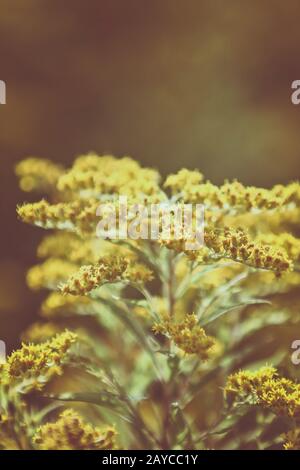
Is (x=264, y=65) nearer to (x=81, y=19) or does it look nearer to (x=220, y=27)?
(x=220, y=27)

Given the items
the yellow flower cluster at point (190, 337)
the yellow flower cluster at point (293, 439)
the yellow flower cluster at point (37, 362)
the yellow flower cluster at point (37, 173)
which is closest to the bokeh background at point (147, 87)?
the yellow flower cluster at point (37, 173)

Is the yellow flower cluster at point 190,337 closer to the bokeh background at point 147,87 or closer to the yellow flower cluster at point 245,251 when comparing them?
the yellow flower cluster at point 245,251

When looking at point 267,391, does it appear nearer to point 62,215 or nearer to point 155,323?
point 155,323

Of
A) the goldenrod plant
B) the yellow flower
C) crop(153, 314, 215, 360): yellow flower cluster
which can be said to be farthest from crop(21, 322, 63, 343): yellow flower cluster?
the yellow flower

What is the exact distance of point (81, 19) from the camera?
39.6 inches

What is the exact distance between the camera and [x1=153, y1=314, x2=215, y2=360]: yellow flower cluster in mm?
859

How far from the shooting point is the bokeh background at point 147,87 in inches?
Answer: 39.7

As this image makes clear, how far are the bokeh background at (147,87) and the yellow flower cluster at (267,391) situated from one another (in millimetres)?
359

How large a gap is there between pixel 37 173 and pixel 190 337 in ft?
1.39

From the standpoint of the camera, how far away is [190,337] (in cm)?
86

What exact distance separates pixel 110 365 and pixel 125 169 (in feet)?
1.21

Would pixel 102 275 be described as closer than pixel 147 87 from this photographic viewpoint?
Yes

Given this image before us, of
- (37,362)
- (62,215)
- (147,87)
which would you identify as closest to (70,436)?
(37,362)

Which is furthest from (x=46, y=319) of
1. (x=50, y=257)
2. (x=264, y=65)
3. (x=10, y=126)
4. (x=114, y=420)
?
(x=264, y=65)
